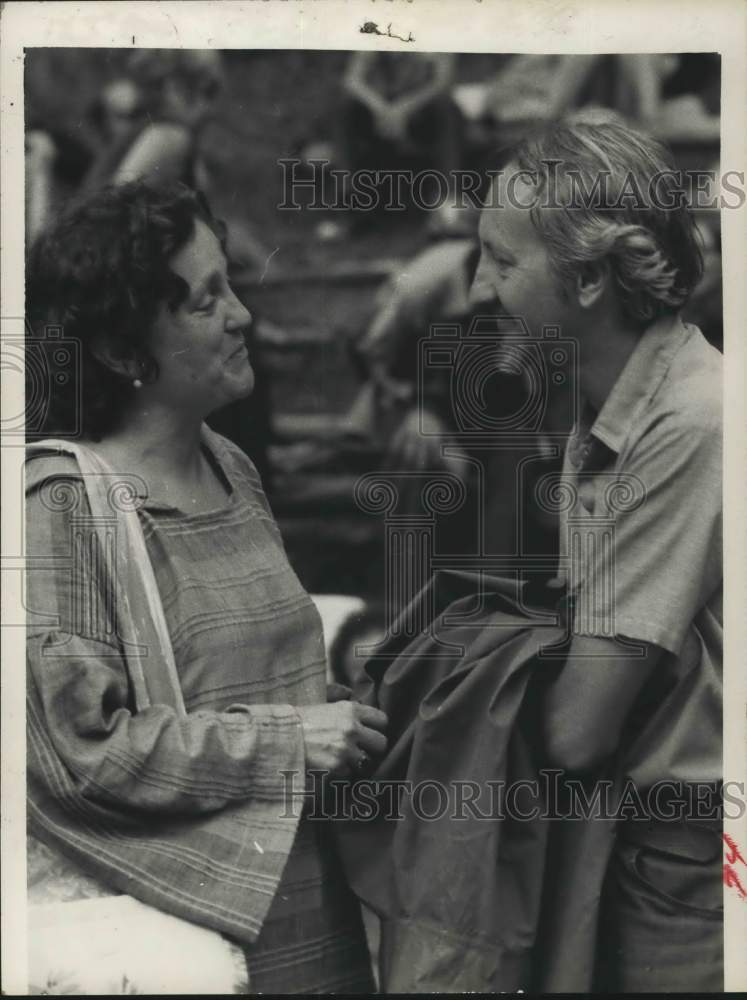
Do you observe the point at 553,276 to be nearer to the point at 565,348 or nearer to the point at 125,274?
the point at 565,348

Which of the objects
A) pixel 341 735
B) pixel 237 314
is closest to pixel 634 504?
pixel 341 735

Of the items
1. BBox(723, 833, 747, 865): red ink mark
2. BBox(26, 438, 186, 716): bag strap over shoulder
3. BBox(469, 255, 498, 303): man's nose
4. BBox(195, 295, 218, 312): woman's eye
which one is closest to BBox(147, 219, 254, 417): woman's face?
BBox(195, 295, 218, 312): woman's eye

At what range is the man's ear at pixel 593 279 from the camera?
311 cm

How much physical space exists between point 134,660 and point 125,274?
81cm

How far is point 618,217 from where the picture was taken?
311 cm

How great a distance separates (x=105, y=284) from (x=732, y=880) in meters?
1.90

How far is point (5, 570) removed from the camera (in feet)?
10.4

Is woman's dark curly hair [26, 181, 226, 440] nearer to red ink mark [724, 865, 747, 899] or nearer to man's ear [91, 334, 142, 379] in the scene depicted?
man's ear [91, 334, 142, 379]

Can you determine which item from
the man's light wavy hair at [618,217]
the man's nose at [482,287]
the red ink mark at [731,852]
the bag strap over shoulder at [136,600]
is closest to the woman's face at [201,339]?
the bag strap over shoulder at [136,600]

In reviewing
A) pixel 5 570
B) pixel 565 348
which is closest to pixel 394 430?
pixel 565 348

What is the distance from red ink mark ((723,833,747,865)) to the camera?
10.5 feet

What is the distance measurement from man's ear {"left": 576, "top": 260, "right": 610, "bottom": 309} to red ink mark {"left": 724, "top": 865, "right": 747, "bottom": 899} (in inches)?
51.1

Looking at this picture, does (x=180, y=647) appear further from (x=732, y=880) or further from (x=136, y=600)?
(x=732, y=880)

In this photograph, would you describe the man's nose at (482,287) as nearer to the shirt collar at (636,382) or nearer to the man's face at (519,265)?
the man's face at (519,265)
